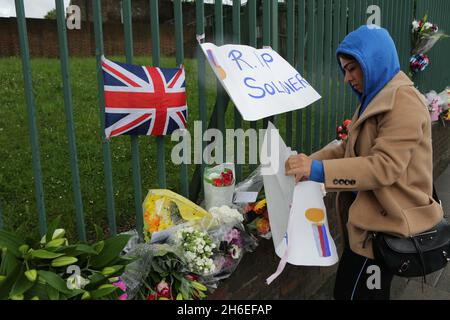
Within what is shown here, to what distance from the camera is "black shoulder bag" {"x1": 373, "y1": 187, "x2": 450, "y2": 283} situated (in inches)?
78.0

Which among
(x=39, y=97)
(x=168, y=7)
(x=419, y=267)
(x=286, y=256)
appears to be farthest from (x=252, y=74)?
(x=39, y=97)

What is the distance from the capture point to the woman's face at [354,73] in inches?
78.9

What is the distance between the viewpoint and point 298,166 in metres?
2.01

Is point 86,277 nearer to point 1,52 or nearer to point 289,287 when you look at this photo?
point 289,287

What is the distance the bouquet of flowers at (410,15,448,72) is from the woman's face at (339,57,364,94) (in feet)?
10.9

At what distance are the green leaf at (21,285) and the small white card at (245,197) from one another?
1.16 meters

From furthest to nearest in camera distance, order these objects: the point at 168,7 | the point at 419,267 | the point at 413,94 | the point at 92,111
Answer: the point at 92,111 → the point at 168,7 → the point at 419,267 → the point at 413,94

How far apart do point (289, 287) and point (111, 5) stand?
9.37 ft

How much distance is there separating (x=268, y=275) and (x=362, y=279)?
0.64 meters

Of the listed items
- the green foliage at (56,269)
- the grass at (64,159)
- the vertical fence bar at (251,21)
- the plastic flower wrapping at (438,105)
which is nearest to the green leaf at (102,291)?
the green foliage at (56,269)

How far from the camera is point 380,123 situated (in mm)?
1869

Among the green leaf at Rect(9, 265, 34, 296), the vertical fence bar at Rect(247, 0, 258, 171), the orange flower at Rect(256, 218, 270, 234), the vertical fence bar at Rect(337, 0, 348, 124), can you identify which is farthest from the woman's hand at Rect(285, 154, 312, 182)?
the vertical fence bar at Rect(337, 0, 348, 124)

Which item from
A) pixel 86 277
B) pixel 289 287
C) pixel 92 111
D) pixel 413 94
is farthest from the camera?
pixel 92 111

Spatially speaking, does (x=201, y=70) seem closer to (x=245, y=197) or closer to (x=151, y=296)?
(x=245, y=197)
